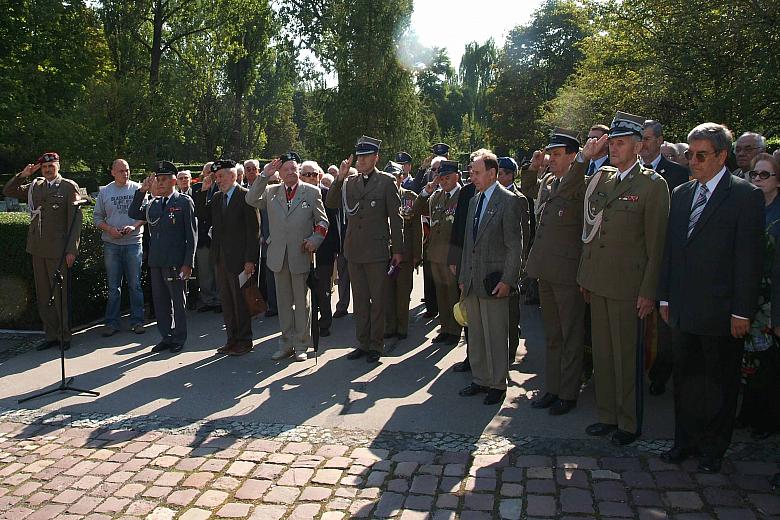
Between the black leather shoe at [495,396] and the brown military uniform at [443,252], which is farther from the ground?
the brown military uniform at [443,252]

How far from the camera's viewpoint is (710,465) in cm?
442

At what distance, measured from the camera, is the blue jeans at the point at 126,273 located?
29.1ft

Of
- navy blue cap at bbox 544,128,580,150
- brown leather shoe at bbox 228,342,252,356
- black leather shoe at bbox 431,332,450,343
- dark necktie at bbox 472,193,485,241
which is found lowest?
black leather shoe at bbox 431,332,450,343

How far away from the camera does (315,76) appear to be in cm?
3875

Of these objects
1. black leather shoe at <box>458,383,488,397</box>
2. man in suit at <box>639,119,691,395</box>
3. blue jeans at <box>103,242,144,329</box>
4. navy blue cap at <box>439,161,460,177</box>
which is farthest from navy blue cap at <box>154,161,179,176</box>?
man in suit at <box>639,119,691,395</box>

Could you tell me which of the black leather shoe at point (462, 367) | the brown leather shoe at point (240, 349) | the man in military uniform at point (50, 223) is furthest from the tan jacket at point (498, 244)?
the man in military uniform at point (50, 223)

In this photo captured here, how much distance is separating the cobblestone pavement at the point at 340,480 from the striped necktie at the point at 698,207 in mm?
1563

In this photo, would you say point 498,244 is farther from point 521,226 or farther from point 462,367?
point 462,367

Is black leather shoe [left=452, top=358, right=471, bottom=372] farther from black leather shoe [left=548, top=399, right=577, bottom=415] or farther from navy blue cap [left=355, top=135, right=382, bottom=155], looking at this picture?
navy blue cap [left=355, top=135, right=382, bottom=155]

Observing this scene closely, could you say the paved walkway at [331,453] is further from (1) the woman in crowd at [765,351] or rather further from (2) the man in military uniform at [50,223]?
(2) the man in military uniform at [50,223]

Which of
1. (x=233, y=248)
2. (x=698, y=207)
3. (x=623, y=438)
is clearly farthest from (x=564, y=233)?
(x=233, y=248)

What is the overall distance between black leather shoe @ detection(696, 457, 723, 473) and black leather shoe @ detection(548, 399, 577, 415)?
4.11 ft

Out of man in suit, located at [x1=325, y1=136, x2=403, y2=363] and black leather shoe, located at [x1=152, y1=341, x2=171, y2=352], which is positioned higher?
man in suit, located at [x1=325, y1=136, x2=403, y2=363]

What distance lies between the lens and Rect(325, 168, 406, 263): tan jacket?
7.23 m
